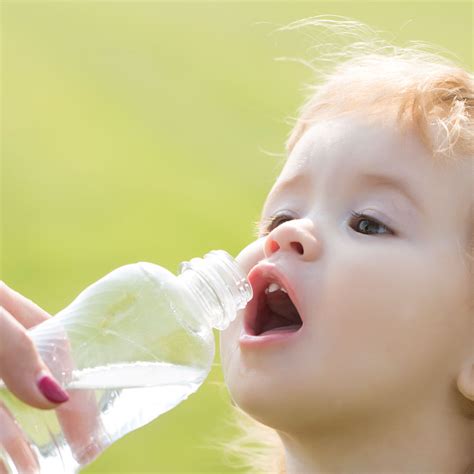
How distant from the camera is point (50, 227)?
3609 millimetres

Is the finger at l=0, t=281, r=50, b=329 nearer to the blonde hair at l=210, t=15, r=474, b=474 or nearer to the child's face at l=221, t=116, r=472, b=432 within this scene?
the child's face at l=221, t=116, r=472, b=432

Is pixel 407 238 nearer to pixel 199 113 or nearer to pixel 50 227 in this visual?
pixel 50 227

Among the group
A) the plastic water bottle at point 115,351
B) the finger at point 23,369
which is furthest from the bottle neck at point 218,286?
the finger at point 23,369

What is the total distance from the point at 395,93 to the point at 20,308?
50 cm

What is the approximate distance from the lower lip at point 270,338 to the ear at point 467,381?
20 cm

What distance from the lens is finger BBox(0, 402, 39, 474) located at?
Answer: 114 cm

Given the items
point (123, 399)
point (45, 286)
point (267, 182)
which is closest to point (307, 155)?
point (123, 399)

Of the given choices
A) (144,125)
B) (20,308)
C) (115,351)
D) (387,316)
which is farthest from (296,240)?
(144,125)

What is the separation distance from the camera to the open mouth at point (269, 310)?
47.0 inches

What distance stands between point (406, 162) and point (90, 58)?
3333 millimetres

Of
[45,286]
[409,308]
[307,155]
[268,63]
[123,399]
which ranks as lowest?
[45,286]

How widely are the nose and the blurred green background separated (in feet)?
5.68

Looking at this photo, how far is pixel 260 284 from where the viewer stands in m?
1.19

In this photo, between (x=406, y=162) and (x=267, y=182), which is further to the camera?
(x=267, y=182)
